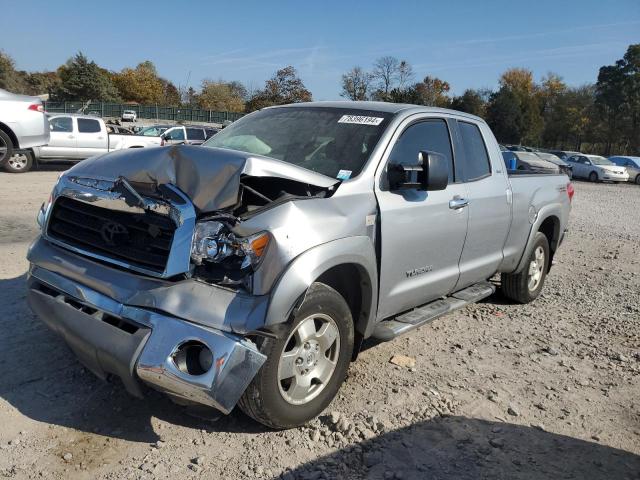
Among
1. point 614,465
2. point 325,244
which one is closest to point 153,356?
point 325,244

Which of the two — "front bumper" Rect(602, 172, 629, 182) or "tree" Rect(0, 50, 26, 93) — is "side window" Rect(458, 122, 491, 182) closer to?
"front bumper" Rect(602, 172, 629, 182)

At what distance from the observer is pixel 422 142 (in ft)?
14.0

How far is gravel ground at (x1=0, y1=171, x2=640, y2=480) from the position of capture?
2.88 metres

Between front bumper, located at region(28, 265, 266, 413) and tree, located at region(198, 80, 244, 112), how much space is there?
78.2m

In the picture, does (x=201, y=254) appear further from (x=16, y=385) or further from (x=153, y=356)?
(x=16, y=385)

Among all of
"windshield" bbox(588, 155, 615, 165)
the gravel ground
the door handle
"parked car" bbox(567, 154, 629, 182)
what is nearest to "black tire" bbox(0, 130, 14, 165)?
the gravel ground

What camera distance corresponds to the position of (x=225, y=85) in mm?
87000

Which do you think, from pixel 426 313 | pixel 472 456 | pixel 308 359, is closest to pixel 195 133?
pixel 426 313

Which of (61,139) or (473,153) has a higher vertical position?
(473,153)

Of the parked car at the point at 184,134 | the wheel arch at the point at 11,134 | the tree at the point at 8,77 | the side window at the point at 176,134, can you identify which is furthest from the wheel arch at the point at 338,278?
the tree at the point at 8,77

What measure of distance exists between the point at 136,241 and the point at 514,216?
3.64m

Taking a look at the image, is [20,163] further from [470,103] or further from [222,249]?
[470,103]

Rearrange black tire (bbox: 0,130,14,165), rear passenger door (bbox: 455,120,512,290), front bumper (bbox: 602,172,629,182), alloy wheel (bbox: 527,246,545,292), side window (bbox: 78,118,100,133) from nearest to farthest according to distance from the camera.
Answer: rear passenger door (bbox: 455,120,512,290), alloy wheel (bbox: 527,246,545,292), black tire (bbox: 0,130,14,165), side window (bbox: 78,118,100,133), front bumper (bbox: 602,172,629,182)

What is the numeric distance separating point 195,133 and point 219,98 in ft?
202
